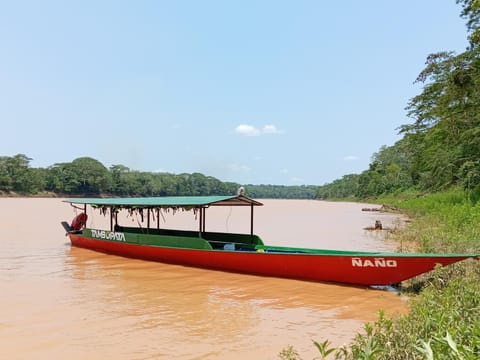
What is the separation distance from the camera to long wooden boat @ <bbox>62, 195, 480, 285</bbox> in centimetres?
895

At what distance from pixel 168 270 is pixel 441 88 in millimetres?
19287

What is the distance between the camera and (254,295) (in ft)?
30.2

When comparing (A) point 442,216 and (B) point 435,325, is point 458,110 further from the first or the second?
(B) point 435,325

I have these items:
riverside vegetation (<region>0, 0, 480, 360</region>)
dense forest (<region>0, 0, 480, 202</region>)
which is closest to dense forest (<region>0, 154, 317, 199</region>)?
dense forest (<region>0, 0, 480, 202</region>)

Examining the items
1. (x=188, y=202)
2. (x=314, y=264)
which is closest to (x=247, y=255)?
(x=314, y=264)

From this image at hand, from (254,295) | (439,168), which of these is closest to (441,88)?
(439,168)

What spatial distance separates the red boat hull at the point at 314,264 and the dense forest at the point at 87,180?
5603 centimetres

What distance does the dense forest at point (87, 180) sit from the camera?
78312mm

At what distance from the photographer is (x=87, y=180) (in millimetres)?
91625

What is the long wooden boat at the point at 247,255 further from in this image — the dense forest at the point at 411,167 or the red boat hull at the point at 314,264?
the dense forest at the point at 411,167

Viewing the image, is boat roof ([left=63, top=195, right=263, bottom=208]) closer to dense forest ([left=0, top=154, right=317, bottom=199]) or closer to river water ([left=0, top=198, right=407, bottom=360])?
river water ([left=0, top=198, right=407, bottom=360])

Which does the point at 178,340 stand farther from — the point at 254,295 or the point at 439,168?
the point at 439,168

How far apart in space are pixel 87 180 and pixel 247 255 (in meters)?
86.6

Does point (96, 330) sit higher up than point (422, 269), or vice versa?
point (422, 269)
